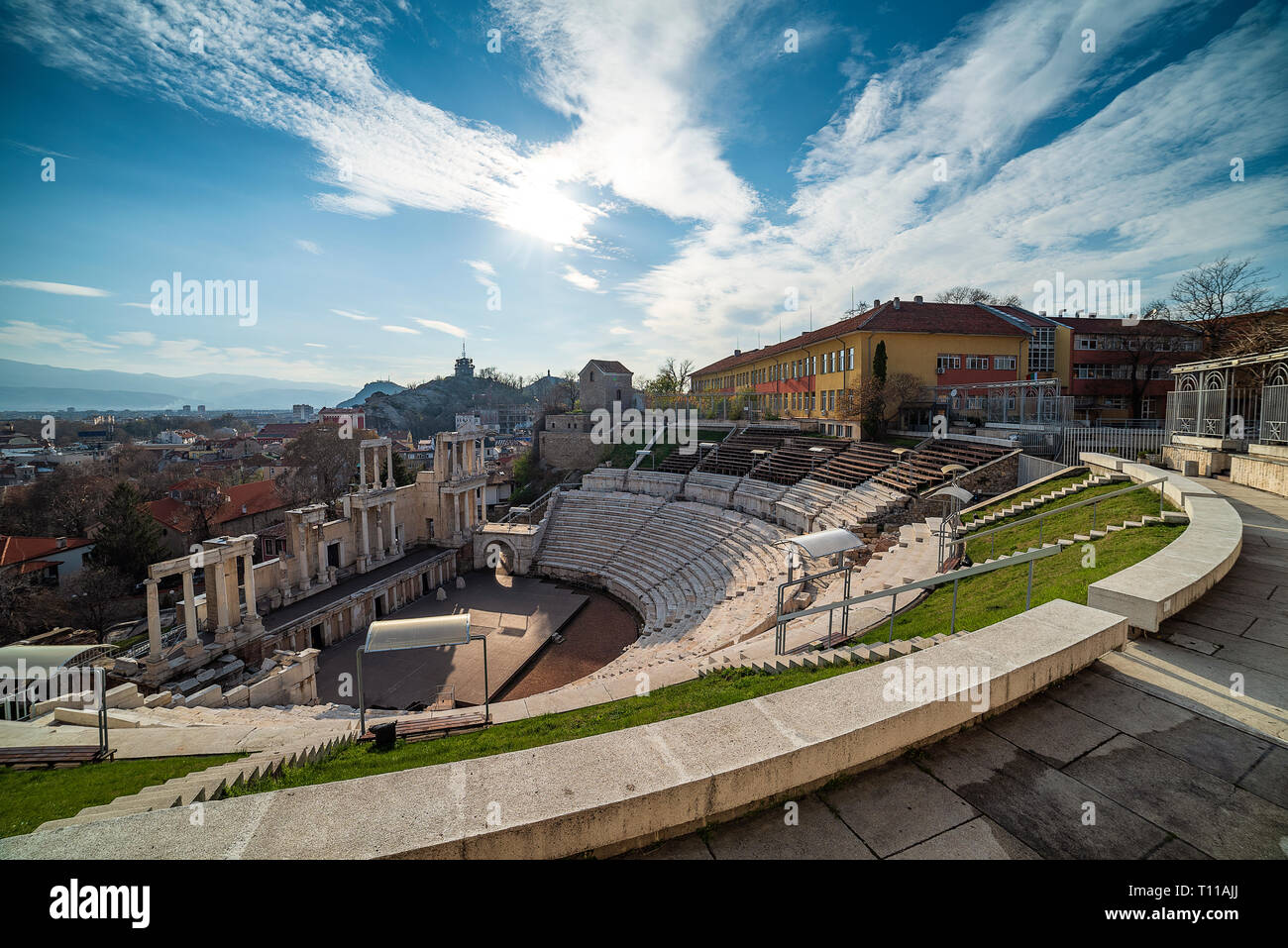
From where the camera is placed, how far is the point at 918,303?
34.2m

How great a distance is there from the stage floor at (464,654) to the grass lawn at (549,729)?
29.1 ft

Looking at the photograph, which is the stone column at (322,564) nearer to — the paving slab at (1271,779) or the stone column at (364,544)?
the stone column at (364,544)

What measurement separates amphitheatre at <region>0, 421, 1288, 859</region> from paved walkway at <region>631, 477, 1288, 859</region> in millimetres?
16

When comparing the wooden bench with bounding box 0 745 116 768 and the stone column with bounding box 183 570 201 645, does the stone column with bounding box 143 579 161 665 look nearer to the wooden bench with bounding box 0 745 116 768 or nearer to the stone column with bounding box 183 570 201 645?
the stone column with bounding box 183 570 201 645

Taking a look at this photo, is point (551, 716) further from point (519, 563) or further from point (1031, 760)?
point (519, 563)

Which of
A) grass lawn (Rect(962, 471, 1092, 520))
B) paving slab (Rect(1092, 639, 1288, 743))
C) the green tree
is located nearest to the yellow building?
grass lawn (Rect(962, 471, 1092, 520))

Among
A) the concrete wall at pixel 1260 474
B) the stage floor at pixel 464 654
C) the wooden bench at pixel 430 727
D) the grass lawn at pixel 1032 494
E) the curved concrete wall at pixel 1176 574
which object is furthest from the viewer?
the stage floor at pixel 464 654

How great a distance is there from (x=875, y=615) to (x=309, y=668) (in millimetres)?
16780

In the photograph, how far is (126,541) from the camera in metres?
28.8

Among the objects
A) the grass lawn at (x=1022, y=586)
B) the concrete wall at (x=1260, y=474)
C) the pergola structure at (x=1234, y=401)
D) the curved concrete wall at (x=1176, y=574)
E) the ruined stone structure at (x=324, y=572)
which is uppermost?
the pergola structure at (x=1234, y=401)

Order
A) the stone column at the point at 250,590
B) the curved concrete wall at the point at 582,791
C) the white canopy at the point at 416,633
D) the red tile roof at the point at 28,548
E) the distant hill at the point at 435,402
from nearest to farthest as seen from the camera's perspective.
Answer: the curved concrete wall at the point at 582,791 < the white canopy at the point at 416,633 < the stone column at the point at 250,590 < the red tile roof at the point at 28,548 < the distant hill at the point at 435,402

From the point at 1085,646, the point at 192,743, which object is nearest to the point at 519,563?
the point at 192,743

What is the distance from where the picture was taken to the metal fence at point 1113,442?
62.0 feet

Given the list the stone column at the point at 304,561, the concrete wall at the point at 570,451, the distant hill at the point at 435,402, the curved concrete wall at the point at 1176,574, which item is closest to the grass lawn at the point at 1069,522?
the curved concrete wall at the point at 1176,574
